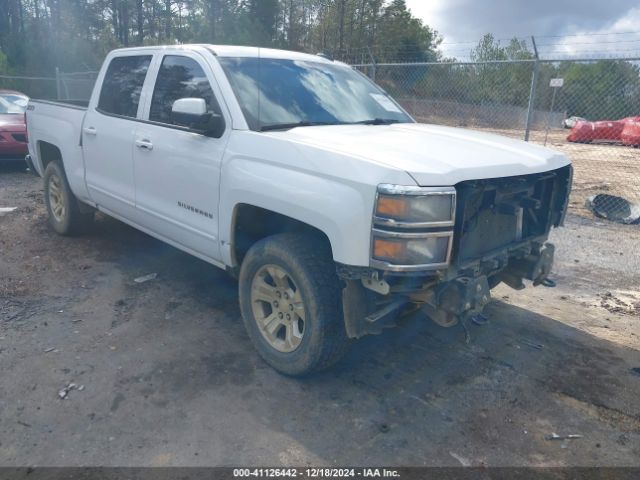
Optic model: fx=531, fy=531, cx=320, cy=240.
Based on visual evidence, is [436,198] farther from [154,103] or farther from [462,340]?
[154,103]

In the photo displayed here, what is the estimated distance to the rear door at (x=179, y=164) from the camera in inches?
144

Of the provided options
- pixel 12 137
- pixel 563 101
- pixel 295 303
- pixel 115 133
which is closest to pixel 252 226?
pixel 295 303

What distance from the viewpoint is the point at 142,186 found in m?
4.40

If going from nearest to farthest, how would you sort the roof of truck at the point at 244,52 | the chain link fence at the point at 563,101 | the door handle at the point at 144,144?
the roof of truck at the point at 244,52 < the door handle at the point at 144,144 < the chain link fence at the point at 563,101

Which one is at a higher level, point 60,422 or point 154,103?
point 154,103

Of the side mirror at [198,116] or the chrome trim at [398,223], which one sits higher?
the side mirror at [198,116]

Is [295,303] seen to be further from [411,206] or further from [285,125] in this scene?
[285,125]

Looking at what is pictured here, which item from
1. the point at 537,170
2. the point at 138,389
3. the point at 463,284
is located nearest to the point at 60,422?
the point at 138,389

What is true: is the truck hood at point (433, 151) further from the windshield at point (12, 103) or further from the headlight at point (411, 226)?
the windshield at point (12, 103)

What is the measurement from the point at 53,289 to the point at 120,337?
127 cm

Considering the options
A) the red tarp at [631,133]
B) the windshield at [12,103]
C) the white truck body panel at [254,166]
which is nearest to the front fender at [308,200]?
the white truck body panel at [254,166]

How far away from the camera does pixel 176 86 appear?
412cm

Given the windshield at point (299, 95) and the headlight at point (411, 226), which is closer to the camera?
the headlight at point (411, 226)

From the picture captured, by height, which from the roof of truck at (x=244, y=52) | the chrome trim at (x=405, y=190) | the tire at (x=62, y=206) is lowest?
the tire at (x=62, y=206)
